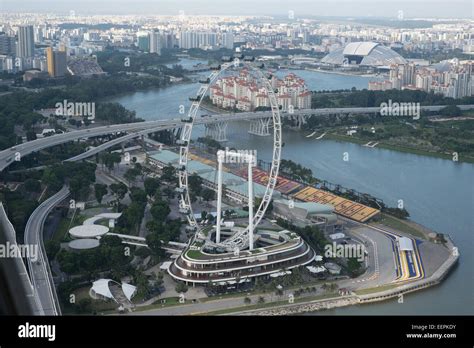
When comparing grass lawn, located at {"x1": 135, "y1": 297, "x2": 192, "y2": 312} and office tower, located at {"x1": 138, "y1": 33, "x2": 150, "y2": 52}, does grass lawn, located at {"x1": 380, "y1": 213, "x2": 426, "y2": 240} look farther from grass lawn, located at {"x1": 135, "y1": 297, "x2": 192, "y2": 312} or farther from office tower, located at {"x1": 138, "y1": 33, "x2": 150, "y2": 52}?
office tower, located at {"x1": 138, "y1": 33, "x2": 150, "y2": 52}

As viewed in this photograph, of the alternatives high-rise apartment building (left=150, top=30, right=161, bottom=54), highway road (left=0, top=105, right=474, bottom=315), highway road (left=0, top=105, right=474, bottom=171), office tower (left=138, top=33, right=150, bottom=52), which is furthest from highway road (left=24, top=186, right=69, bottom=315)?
office tower (left=138, top=33, right=150, bottom=52)

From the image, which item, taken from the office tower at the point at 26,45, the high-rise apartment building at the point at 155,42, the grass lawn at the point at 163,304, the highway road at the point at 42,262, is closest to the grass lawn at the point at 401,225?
the grass lawn at the point at 163,304

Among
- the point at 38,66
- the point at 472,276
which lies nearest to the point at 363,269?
the point at 472,276

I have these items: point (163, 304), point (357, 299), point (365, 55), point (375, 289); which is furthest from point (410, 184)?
point (365, 55)

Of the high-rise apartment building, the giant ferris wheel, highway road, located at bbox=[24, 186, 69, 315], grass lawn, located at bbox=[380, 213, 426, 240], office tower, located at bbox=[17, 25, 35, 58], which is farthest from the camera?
the high-rise apartment building

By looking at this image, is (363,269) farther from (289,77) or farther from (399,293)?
(289,77)

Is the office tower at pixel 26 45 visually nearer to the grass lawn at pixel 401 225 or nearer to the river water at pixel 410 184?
the river water at pixel 410 184

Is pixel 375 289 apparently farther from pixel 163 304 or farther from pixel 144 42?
pixel 144 42
